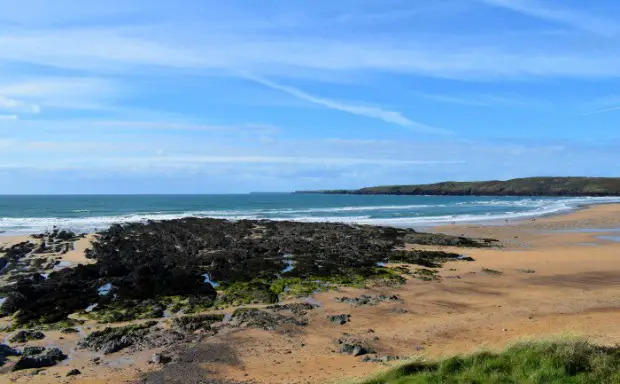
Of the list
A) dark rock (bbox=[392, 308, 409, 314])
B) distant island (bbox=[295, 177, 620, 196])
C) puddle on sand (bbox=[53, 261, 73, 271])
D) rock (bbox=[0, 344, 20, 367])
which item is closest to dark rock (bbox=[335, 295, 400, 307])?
dark rock (bbox=[392, 308, 409, 314])

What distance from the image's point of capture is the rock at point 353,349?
35.4 feet

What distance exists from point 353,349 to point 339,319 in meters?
2.59

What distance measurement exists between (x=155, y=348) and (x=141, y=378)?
1821 millimetres

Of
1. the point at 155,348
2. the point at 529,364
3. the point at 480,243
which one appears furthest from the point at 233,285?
the point at 480,243

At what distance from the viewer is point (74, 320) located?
14.3 m

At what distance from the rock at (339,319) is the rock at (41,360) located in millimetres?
6783

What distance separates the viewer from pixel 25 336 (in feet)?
41.8

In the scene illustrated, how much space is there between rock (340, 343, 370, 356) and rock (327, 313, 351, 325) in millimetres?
2159

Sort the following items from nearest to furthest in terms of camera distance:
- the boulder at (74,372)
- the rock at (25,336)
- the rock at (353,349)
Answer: the boulder at (74,372), the rock at (353,349), the rock at (25,336)

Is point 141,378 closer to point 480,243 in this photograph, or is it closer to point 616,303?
point 616,303

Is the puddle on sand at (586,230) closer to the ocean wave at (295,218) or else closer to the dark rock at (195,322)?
the ocean wave at (295,218)

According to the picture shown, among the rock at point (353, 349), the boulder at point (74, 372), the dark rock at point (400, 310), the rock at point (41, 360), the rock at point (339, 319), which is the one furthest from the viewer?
the dark rock at point (400, 310)

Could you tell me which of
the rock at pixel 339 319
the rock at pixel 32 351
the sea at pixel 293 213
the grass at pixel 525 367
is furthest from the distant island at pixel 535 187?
the rock at pixel 32 351

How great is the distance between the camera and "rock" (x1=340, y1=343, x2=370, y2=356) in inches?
425
